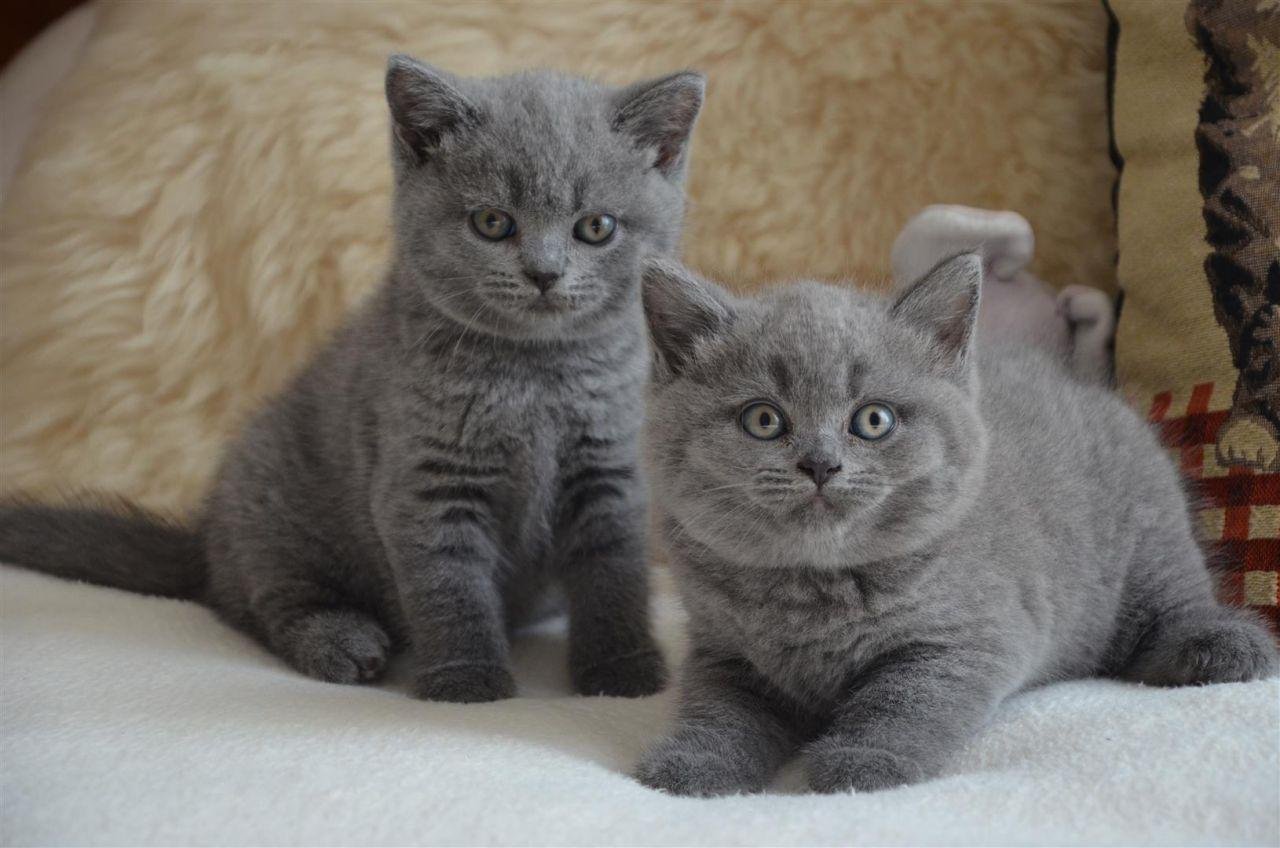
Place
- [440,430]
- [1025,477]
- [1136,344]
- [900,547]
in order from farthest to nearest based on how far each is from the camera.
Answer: [1136,344], [440,430], [1025,477], [900,547]

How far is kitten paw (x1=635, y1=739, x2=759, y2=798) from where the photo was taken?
3.79 feet

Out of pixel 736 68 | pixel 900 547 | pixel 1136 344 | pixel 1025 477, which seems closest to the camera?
pixel 900 547

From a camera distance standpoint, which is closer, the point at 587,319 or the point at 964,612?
the point at 964,612

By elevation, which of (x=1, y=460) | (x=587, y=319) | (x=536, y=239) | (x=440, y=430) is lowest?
(x=1, y=460)

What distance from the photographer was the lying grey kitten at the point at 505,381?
1.50 m

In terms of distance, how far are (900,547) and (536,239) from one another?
54 centimetres

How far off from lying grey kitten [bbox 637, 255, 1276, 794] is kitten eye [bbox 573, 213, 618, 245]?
24 centimetres

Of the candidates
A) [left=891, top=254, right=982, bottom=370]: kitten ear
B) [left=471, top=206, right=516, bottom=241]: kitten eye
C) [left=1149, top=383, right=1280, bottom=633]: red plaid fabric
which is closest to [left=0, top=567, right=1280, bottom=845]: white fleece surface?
[left=1149, top=383, right=1280, bottom=633]: red plaid fabric

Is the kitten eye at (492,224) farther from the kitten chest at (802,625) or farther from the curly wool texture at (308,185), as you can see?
the curly wool texture at (308,185)

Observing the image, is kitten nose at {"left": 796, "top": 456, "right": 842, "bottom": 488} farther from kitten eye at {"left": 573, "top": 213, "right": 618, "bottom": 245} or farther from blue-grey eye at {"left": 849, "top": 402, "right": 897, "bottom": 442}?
kitten eye at {"left": 573, "top": 213, "right": 618, "bottom": 245}

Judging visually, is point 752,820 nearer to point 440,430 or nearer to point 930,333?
point 930,333

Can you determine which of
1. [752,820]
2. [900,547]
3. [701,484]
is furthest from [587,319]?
[752,820]

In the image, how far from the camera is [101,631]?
1.64m

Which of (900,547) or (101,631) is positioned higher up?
(900,547)
